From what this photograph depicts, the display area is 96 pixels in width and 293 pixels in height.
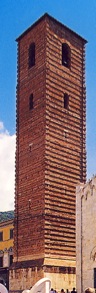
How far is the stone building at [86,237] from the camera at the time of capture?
2397 centimetres

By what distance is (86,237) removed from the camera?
81.0ft

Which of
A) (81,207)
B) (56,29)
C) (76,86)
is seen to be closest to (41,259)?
(81,207)

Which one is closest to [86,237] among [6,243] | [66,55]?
[66,55]

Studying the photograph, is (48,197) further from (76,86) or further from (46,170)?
(76,86)

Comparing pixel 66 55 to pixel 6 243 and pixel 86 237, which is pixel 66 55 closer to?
pixel 86 237

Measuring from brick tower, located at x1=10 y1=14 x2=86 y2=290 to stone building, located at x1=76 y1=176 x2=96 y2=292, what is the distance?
369 centimetres

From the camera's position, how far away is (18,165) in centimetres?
3256

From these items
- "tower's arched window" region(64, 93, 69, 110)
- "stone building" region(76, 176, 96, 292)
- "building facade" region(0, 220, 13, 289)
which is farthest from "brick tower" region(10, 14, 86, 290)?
"building facade" region(0, 220, 13, 289)

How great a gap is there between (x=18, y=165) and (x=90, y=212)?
30.1 feet

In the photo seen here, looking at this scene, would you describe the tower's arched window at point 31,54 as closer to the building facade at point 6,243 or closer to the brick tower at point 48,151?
the brick tower at point 48,151

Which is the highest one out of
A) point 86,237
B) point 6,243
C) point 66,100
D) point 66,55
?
point 66,55

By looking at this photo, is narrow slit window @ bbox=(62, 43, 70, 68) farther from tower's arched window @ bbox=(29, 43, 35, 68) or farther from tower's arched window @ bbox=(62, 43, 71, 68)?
tower's arched window @ bbox=(29, 43, 35, 68)

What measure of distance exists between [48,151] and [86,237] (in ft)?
24.1

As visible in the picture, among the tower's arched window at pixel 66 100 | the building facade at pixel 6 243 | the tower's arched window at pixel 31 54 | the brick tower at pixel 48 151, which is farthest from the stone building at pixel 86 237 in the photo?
the building facade at pixel 6 243
